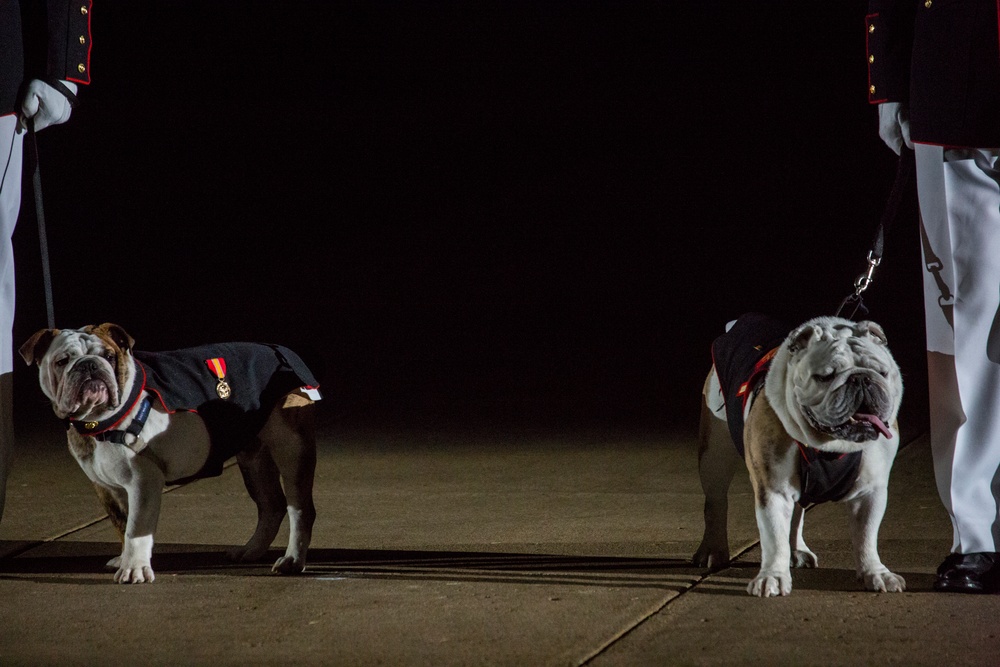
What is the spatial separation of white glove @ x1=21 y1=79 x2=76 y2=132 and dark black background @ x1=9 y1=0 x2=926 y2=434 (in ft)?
10.9

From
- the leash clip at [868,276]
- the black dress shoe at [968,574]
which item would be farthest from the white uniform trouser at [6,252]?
the black dress shoe at [968,574]

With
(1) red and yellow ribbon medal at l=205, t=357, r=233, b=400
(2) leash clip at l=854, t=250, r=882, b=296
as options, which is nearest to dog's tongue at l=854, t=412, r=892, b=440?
(2) leash clip at l=854, t=250, r=882, b=296

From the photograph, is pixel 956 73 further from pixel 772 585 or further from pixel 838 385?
pixel 772 585

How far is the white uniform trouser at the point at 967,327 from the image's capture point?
439 centimetres

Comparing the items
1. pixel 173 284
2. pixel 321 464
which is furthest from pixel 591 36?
pixel 321 464

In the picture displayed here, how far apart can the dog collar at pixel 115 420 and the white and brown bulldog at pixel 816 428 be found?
76.8 inches

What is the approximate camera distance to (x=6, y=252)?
486cm

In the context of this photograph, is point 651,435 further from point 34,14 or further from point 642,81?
point 642,81

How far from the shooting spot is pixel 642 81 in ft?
61.6

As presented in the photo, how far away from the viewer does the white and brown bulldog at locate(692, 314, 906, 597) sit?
4.00 meters

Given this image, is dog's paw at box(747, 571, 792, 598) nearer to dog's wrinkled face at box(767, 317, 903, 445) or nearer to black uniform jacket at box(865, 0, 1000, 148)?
dog's wrinkled face at box(767, 317, 903, 445)

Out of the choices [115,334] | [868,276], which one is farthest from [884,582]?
[115,334]

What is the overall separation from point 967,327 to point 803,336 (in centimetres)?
67

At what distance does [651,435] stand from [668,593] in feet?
9.11
